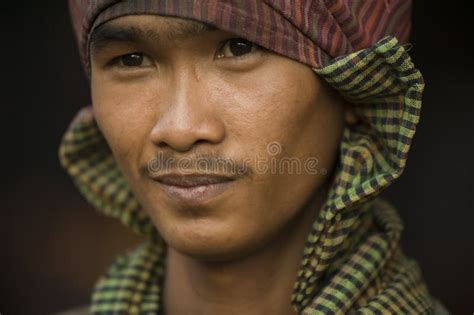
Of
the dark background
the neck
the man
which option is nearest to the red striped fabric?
the man

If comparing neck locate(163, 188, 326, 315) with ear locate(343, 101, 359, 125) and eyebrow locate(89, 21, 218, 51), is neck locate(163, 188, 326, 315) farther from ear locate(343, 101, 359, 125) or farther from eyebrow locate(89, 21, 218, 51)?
eyebrow locate(89, 21, 218, 51)

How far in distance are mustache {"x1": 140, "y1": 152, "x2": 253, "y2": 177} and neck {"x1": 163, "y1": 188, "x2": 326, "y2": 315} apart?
0.26 metres

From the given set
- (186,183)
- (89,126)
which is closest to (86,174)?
(89,126)

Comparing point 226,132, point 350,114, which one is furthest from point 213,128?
point 350,114

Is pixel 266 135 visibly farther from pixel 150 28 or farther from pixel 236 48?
pixel 150 28

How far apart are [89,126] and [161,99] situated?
1.57 feet

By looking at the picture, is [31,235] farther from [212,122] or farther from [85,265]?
[212,122]

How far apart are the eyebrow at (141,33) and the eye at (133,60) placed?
5 cm

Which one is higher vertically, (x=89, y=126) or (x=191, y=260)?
(x=89, y=126)

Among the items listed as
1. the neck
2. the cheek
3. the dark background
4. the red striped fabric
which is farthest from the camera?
the dark background

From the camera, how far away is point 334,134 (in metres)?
1.77

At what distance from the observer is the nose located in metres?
1.57

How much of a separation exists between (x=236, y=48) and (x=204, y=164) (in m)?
0.25

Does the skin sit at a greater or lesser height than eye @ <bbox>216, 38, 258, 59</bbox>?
lesser
